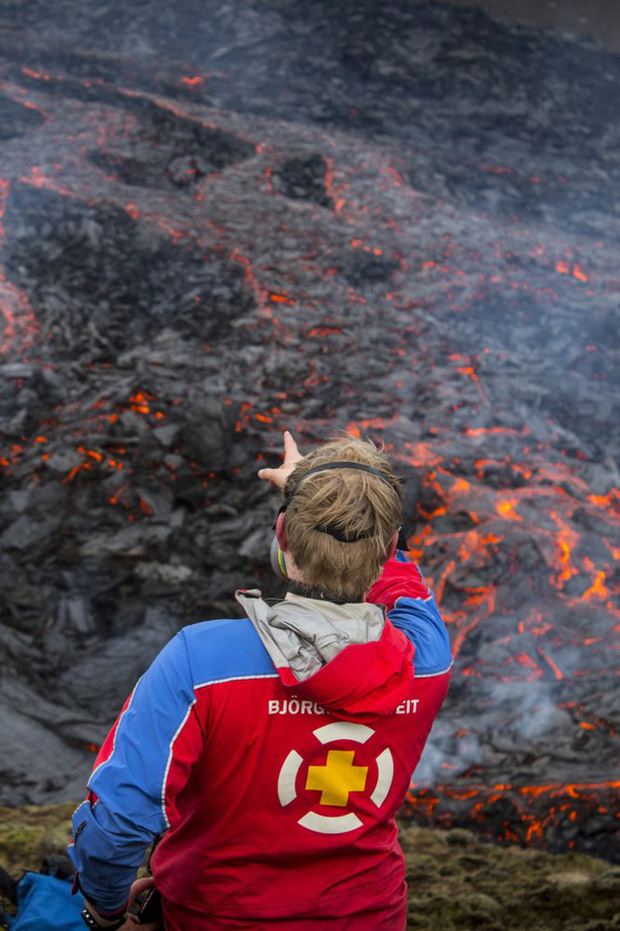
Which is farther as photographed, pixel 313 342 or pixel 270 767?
pixel 313 342

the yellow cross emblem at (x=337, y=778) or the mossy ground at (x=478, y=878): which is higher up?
the yellow cross emblem at (x=337, y=778)

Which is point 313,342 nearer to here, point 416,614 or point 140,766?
point 416,614

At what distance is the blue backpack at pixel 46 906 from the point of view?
2.04 meters

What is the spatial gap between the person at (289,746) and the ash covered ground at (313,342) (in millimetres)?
2806

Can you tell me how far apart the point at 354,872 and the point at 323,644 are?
1.90ft

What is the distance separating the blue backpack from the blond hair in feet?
4.64

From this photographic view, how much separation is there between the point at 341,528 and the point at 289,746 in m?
0.44

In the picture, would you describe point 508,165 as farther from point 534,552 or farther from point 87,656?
point 87,656

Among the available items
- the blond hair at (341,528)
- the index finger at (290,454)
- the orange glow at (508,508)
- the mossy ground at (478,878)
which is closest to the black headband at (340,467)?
the blond hair at (341,528)

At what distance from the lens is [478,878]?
10.9 feet

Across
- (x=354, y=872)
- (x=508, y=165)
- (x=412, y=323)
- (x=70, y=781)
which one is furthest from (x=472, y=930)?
(x=508, y=165)

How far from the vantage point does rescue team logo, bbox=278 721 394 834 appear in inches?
56.4

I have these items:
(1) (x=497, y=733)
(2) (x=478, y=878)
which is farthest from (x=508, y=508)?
(2) (x=478, y=878)

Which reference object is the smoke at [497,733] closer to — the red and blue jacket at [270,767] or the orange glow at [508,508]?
the orange glow at [508,508]
